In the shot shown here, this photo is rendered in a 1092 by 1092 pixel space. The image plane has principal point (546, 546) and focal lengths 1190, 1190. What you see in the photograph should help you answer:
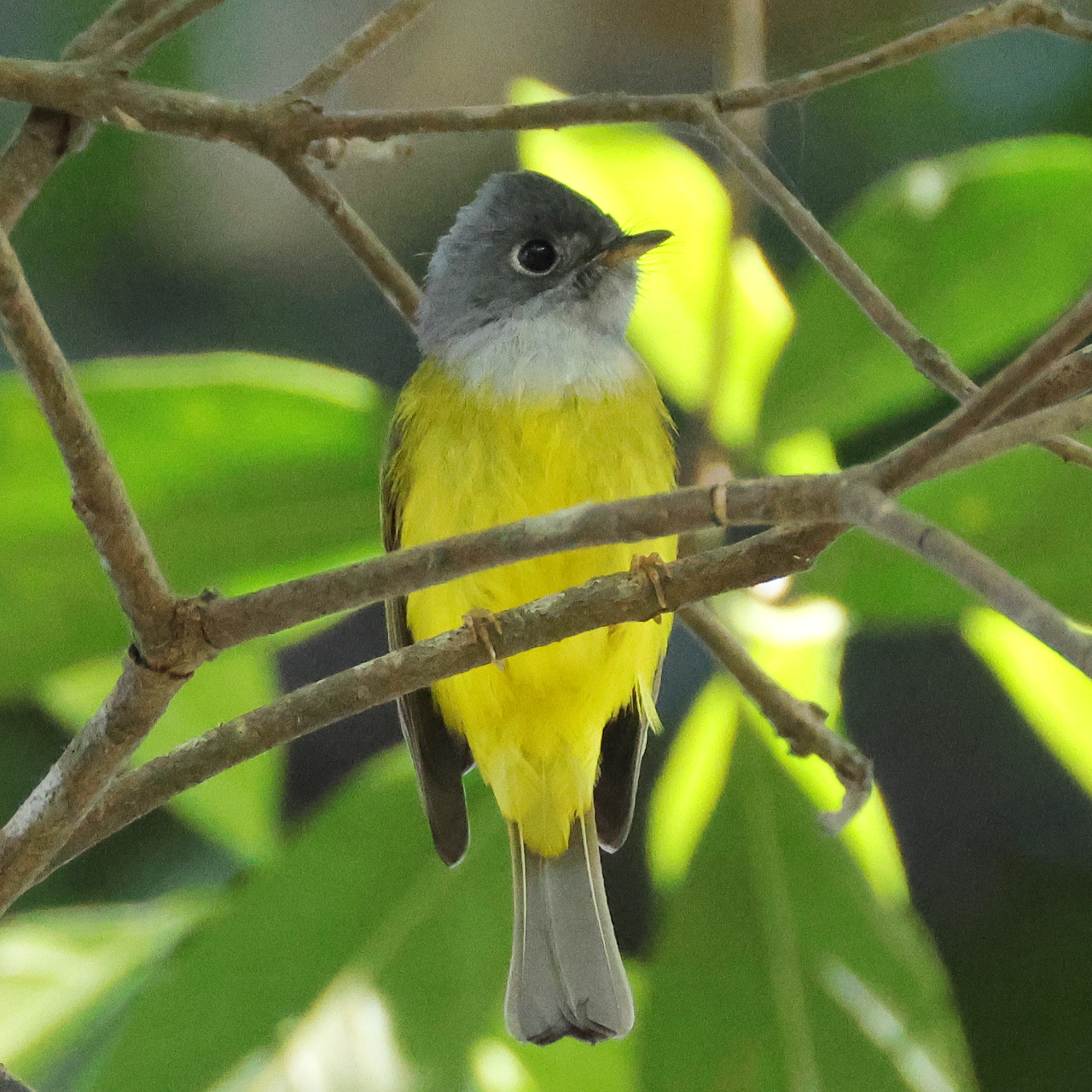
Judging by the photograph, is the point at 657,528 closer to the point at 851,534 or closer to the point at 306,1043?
the point at 851,534

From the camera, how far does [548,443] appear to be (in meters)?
1.28

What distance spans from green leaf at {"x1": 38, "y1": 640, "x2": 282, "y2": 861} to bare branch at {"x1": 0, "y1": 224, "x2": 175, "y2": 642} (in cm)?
63

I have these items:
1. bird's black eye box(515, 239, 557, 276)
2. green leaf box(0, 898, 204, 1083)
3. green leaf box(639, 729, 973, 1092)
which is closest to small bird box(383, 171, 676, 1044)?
bird's black eye box(515, 239, 557, 276)

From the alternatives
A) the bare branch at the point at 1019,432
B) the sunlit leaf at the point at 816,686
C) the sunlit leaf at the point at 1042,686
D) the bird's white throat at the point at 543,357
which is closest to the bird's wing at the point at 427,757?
the bird's white throat at the point at 543,357

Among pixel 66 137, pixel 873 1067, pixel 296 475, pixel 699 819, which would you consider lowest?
pixel 873 1067

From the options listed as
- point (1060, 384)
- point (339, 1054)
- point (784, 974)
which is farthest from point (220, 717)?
point (1060, 384)

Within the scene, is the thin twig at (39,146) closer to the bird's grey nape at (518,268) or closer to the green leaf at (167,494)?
the green leaf at (167,494)

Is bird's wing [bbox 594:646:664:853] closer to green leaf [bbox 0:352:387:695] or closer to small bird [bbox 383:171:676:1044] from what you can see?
small bird [bbox 383:171:676:1044]

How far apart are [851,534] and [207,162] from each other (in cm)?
92

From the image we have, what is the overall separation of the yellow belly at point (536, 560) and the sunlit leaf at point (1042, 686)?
0.38m

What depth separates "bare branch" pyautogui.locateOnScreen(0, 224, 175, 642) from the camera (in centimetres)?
80

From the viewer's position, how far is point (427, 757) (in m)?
1.44

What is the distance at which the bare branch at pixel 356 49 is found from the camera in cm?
118

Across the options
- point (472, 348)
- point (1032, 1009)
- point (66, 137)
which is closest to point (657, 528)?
point (472, 348)
